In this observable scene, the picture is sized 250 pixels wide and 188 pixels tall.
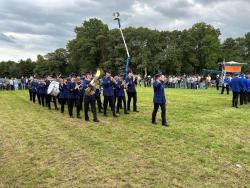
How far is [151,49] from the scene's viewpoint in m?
88.2

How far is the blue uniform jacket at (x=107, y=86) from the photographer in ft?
59.9

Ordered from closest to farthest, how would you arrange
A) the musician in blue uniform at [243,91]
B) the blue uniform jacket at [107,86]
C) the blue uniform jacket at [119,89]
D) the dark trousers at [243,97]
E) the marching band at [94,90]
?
the marching band at [94,90]
the blue uniform jacket at [107,86]
the blue uniform jacket at [119,89]
the musician in blue uniform at [243,91]
the dark trousers at [243,97]

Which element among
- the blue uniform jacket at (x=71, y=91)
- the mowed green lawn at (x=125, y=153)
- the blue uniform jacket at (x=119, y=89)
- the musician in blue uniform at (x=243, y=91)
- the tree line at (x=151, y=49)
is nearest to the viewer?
the mowed green lawn at (x=125, y=153)

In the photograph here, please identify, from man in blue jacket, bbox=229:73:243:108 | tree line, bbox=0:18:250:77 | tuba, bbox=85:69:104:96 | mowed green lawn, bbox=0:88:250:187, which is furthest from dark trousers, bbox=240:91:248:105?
tree line, bbox=0:18:250:77

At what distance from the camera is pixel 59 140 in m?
12.9

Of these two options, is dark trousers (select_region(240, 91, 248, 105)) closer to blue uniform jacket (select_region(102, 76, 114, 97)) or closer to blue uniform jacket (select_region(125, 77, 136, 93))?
blue uniform jacket (select_region(125, 77, 136, 93))

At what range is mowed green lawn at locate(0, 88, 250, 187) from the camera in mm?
8641

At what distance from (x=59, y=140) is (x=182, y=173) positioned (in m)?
5.22

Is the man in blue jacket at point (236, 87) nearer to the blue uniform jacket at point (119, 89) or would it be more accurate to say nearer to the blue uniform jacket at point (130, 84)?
the blue uniform jacket at point (130, 84)

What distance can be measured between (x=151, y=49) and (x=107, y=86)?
70.9m

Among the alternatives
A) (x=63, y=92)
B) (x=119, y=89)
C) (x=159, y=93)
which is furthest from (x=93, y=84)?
(x=63, y=92)

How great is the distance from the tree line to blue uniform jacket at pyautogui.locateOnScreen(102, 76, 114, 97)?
58.6m

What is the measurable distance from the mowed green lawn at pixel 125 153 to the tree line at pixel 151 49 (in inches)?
2430

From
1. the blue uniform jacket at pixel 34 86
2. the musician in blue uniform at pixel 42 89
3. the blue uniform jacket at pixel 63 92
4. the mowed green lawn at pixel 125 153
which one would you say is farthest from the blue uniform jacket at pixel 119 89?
the blue uniform jacket at pixel 34 86
